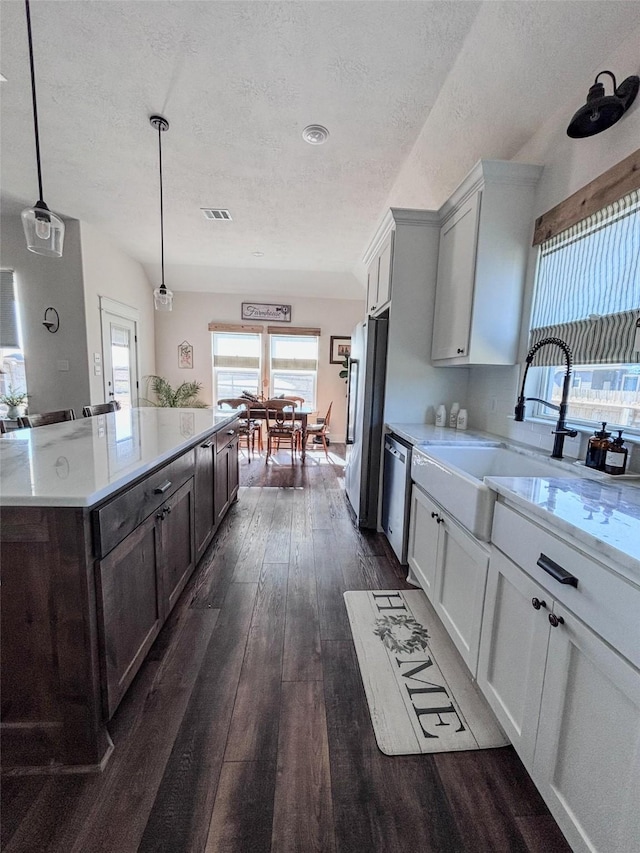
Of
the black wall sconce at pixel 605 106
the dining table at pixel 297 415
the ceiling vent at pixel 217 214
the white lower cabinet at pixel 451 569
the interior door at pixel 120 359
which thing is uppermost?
the ceiling vent at pixel 217 214

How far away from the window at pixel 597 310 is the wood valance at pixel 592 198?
3 cm

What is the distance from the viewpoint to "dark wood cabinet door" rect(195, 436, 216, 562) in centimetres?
201

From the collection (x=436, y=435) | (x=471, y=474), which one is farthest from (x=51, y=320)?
(x=471, y=474)

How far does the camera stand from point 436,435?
7.09ft

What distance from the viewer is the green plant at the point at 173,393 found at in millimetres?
5879

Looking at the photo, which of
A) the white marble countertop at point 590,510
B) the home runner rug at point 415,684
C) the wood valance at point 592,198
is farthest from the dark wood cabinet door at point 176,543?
the wood valance at point 592,198

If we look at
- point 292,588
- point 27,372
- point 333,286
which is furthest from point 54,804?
point 333,286

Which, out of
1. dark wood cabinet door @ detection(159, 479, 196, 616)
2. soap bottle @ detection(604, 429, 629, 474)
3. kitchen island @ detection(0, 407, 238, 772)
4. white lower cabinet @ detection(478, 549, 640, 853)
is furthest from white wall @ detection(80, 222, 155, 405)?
soap bottle @ detection(604, 429, 629, 474)

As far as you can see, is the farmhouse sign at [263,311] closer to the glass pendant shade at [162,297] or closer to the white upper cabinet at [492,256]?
the glass pendant shade at [162,297]

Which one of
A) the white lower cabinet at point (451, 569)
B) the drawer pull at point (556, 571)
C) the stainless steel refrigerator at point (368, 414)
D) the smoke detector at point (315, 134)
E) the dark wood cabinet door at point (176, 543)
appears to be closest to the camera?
the drawer pull at point (556, 571)

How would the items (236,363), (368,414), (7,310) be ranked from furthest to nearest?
(236,363) → (7,310) → (368,414)

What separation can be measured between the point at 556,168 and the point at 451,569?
2163 millimetres

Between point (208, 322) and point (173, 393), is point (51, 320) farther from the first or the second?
point (208, 322)

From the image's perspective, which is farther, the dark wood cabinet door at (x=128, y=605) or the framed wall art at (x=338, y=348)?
the framed wall art at (x=338, y=348)
